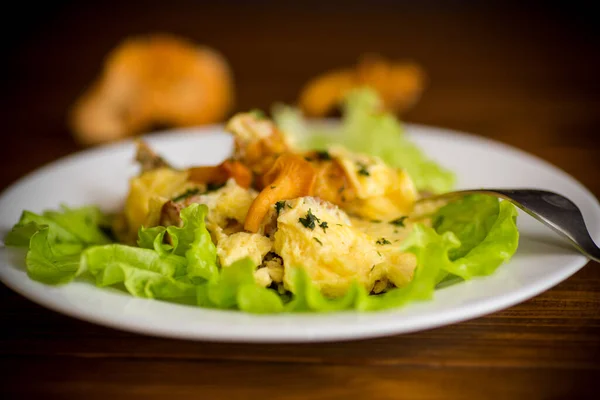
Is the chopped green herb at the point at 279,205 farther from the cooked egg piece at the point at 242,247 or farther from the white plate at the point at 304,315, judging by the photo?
the white plate at the point at 304,315

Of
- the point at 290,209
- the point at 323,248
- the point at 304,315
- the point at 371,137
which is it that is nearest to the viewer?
the point at 304,315

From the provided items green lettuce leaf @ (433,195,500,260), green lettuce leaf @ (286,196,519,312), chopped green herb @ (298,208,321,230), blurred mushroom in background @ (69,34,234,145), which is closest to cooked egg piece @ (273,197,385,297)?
chopped green herb @ (298,208,321,230)

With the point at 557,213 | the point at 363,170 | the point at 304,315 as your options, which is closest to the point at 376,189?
the point at 363,170

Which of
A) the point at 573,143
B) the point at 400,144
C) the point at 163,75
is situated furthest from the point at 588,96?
the point at 163,75

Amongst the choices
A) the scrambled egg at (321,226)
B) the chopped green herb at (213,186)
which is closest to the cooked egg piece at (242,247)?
the scrambled egg at (321,226)

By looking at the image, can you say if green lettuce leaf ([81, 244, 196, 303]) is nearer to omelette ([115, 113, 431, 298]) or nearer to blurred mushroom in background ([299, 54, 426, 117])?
omelette ([115, 113, 431, 298])

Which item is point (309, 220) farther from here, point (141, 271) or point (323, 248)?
point (141, 271)

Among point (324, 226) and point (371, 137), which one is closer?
point (324, 226)
